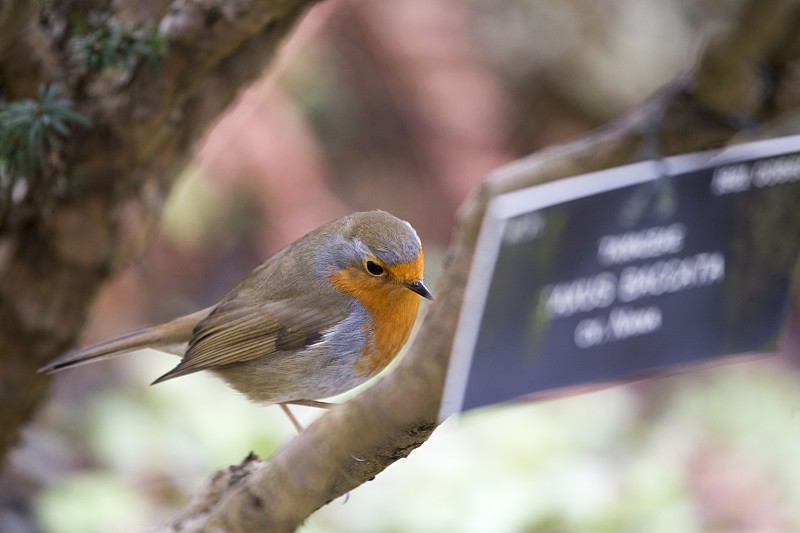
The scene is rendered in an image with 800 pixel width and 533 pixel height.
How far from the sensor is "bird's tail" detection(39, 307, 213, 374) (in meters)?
1.08

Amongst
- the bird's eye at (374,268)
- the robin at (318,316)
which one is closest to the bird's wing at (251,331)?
the robin at (318,316)

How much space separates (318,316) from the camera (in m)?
0.88

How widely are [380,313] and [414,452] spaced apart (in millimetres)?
1413

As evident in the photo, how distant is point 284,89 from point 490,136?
49.5 inches

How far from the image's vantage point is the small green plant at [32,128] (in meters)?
1.16

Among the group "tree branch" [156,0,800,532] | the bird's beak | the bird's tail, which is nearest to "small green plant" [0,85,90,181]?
the bird's tail

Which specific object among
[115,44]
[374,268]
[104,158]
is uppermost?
[115,44]

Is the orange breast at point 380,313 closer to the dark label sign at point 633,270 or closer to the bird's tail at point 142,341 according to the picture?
the dark label sign at point 633,270

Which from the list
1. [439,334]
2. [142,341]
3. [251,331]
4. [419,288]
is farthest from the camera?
[142,341]

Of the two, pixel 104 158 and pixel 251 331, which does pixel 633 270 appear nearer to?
pixel 251 331

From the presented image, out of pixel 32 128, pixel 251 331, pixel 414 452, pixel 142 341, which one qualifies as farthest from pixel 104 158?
pixel 414 452

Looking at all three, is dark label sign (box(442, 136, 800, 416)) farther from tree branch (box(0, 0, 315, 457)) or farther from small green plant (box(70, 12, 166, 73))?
small green plant (box(70, 12, 166, 73))

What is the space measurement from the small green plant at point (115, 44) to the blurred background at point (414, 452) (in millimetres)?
546

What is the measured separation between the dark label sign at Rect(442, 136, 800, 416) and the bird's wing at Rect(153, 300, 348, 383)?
0.53ft
